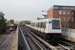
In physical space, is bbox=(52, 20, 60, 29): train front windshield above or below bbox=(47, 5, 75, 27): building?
below

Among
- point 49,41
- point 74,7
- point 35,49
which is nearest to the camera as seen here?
point 35,49

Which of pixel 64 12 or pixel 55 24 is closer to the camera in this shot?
pixel 55 24

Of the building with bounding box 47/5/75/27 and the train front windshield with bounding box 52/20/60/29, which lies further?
the building with bounding box 47/5/75/27

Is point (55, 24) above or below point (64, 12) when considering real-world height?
below

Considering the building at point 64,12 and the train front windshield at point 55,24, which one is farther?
the building at point 64,12

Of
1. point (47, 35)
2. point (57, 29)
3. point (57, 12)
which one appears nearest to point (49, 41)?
point (47, 35)

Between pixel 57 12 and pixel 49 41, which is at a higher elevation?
pixel 57 12

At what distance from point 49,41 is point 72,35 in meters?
3.10

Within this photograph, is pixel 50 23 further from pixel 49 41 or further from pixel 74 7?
pixel 74 7

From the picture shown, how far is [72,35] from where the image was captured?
13539 millimetres

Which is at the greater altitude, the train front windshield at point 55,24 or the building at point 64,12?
the building at point 64,12

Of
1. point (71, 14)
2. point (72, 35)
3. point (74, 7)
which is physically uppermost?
point (74, 7)

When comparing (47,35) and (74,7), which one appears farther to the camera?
(74,7)

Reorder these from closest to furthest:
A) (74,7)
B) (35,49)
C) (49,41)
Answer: (35,49)
(49,41)
(74,7)
